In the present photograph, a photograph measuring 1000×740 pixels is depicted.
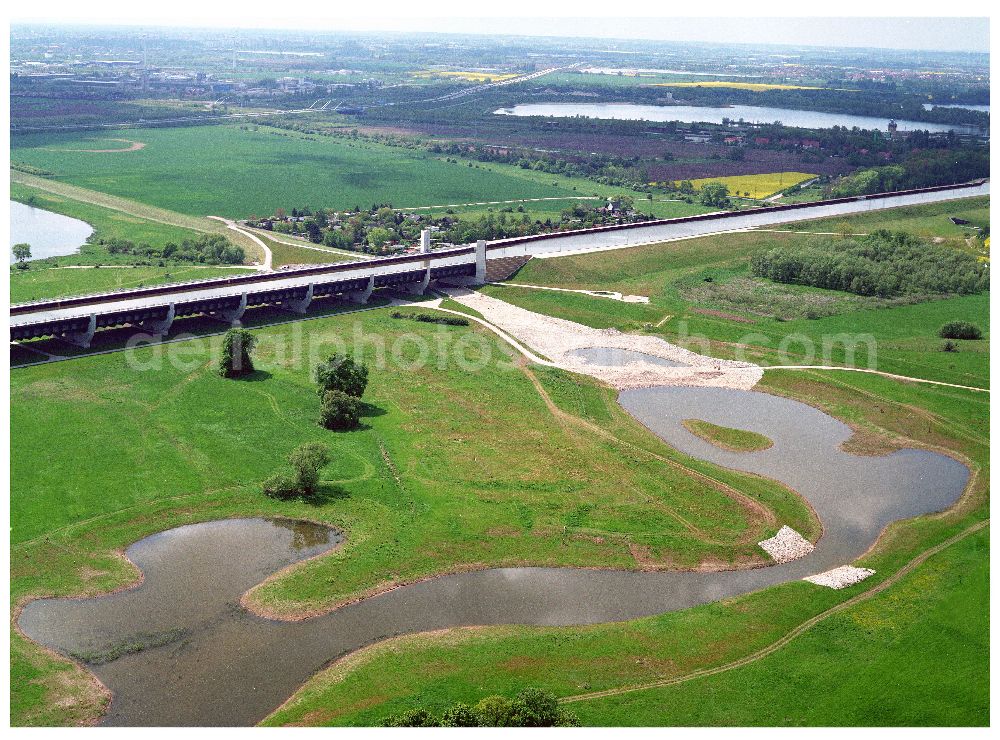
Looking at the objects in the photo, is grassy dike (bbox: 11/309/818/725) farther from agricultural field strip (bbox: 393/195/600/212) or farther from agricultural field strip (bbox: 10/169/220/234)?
agricultural field strip (bbox: 393/195/600/212)

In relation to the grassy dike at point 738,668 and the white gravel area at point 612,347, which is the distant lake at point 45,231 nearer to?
the white gravel area at point 612,347

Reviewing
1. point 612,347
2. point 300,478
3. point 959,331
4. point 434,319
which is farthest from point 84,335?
point 959,331

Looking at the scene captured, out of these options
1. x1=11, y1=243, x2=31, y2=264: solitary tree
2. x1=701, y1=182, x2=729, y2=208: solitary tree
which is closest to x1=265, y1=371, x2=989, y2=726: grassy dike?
x1=11, y1=243, x2=31, y2=264: solitary tree

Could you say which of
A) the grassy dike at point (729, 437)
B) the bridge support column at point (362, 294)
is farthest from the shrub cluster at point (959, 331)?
the bridge support column at point (362, 294)

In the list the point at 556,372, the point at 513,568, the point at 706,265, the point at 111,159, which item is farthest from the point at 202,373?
the point at 111,159

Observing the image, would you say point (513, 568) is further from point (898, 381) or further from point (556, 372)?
point (898, 381)
